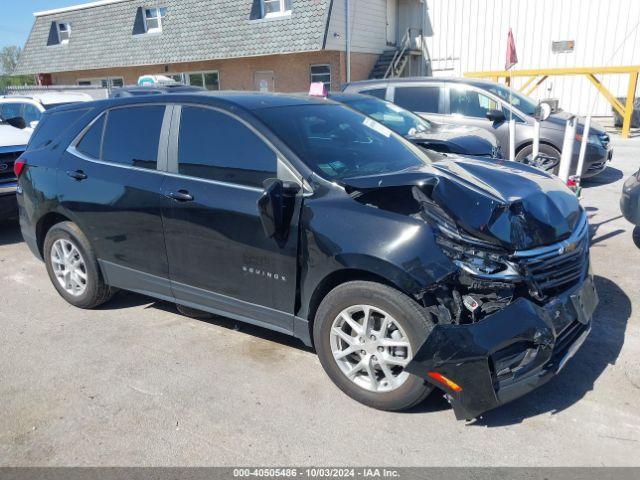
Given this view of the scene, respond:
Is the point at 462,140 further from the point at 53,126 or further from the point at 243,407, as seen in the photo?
the point at 243,407

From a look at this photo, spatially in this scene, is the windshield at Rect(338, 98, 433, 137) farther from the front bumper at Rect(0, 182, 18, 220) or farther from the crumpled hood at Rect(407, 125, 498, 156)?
the front bumper at Rect(0, 182, 18, 220)

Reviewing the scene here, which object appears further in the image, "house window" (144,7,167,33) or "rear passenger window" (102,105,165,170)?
"house window" (144,7,167,33)

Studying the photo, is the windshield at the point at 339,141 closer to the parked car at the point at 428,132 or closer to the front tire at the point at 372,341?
the front tire at the point at 372,341

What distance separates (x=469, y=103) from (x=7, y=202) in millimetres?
7293

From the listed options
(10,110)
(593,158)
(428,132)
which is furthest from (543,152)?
(10,110)

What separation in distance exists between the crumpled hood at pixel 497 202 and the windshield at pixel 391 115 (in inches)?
159

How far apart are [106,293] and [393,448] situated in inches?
119

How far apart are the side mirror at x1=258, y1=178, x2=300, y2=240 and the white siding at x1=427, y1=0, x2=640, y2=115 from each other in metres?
16.7

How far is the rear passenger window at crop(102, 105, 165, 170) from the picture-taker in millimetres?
4137

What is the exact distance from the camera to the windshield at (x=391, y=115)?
7.63m

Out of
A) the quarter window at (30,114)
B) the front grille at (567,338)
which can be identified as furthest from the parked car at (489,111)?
the quarter window at (30,114)

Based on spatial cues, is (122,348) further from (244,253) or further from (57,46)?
(57,46)

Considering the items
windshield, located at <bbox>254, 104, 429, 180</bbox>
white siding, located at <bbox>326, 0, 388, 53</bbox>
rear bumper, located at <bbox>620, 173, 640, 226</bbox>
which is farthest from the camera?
white siding, located at <bbox>326, 0, 388, 53</bbox>

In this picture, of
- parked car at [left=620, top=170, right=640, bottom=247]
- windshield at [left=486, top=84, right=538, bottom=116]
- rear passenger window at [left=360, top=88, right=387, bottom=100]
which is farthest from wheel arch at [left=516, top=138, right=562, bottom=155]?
parked car at [left=620, top=170, right=640, bottom=247]
